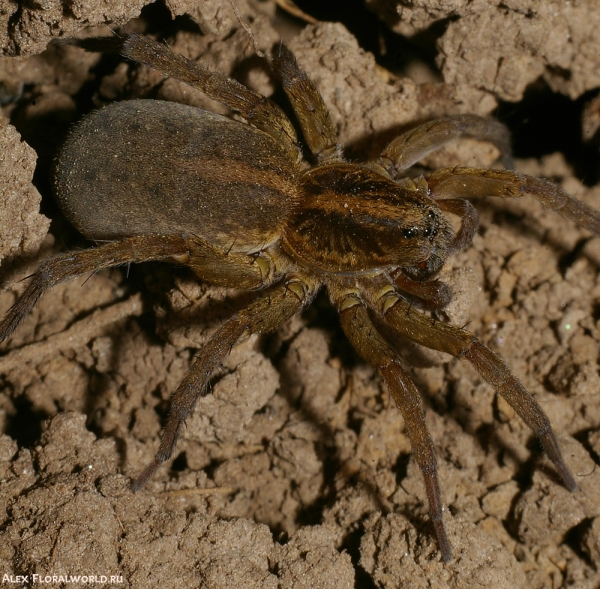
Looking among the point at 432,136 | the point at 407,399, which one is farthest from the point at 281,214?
the point at 407,399

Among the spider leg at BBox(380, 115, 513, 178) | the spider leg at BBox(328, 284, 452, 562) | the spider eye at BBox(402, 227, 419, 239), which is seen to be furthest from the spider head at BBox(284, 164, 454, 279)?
the spider leg at BBox(328, 284, 452, 562)

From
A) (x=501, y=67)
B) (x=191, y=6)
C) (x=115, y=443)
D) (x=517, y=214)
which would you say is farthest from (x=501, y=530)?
(x=191, y=6)

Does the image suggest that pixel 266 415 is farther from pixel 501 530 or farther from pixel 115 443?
pixel 501 530

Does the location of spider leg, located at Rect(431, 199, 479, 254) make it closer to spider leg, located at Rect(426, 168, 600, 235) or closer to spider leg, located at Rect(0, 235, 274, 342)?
spider leg, located at Rect(426, 168, 600, 235)

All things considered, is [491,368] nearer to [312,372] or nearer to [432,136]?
[312,372]

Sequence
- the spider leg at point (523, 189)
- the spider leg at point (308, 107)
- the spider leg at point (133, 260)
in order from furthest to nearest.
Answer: the spider leg at point (308, 107) < the spider leg at point (523, 189) < the spider leg at point (133, 260)

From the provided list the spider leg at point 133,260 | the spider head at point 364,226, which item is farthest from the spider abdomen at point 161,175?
the spider head at point 364,226

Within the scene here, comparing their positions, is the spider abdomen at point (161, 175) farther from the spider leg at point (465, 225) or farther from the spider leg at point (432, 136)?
the spider leg at point (465, 225)
